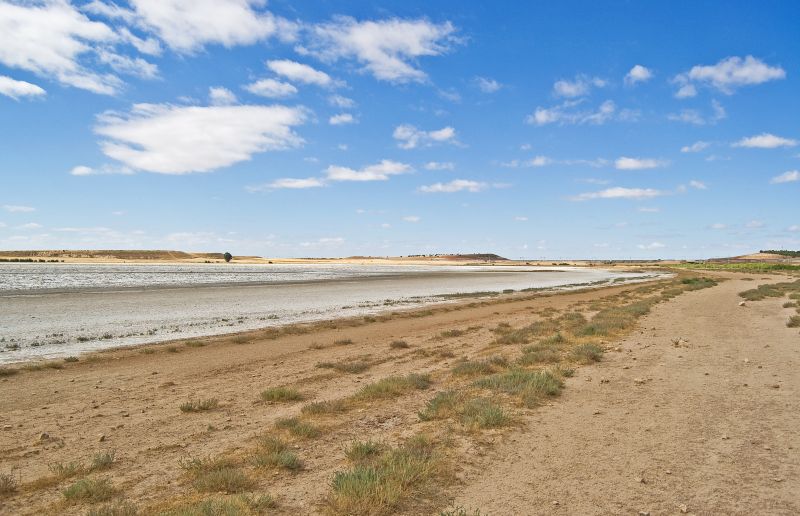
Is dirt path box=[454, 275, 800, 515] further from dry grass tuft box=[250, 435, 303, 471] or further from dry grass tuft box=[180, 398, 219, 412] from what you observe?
dry grass tuft box=[180, 398, 219, 412]

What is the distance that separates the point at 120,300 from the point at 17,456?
3733cm

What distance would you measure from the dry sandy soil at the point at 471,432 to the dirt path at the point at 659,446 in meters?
0.03

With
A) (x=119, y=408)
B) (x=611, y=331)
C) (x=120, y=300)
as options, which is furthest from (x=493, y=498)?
(x=120, y=300)

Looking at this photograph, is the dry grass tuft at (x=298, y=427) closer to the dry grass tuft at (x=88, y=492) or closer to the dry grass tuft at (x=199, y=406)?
the dry grass tuft at (x=199, y=406)

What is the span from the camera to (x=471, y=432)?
338 inches

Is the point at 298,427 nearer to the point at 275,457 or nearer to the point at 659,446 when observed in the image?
the point at 275,457

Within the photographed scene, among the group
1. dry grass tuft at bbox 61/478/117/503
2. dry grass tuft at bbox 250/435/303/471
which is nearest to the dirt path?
dry grass tuft at bbox 250/435/303/471

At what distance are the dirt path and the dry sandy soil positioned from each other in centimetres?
3

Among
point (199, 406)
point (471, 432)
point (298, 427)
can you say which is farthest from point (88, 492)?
point (471, 432)

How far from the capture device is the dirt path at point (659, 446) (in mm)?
6012

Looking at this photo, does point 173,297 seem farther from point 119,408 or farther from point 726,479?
point 726,479

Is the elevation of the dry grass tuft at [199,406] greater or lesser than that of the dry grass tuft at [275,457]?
lesser

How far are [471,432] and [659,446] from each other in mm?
2969

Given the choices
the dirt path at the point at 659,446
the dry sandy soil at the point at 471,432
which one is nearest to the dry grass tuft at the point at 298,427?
the dry sandy soil at the point at 471,432
